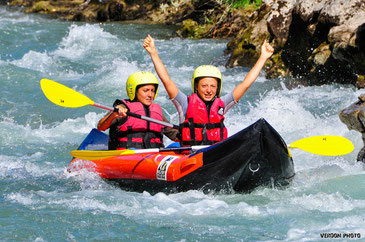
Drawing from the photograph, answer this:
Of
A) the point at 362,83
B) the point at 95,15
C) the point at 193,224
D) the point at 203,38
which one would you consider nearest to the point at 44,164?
the point at 193,224

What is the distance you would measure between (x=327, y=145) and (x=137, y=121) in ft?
6.21

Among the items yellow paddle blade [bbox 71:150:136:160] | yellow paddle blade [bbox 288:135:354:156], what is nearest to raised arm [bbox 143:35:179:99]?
yellow paddle blade [bbox 71:150:136:160]

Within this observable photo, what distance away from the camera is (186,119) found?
19.0ft

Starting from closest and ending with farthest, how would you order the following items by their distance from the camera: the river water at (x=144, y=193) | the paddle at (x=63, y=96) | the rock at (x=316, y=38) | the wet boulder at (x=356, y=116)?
the river water at (x=144, y=193) < the wet boulder at (x=356, y=116) < the paddle at (x=63, y=96) < the rock at (x=316, y=38)

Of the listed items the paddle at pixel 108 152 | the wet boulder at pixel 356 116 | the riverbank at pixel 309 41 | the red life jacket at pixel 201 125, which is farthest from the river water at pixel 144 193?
the red life jacket at pixel 201 125

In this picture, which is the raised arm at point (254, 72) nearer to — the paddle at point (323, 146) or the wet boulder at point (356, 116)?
the paddle at point (323, 146)

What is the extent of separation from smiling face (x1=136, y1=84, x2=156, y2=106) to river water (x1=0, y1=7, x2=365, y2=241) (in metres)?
0.95

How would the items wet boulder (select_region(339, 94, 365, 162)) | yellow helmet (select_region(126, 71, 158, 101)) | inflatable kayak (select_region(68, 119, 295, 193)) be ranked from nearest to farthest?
1. inflatable kayak (select_region(68, 119, 295, 193))
2. wet boulder (select_region(339, 94, 365, 162))
3. yellow helmet (select_region(126, 71, 158, 101))

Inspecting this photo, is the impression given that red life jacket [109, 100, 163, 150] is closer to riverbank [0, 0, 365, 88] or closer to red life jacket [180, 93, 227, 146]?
red life jacket [180, 93, 227, 146]

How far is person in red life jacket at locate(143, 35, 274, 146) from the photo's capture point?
570 centimetres

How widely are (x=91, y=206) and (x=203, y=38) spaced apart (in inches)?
430

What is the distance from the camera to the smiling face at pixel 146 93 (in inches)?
237

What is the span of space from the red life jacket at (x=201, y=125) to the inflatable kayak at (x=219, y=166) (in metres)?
0.15

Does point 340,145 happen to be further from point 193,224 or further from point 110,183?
point 110,183
